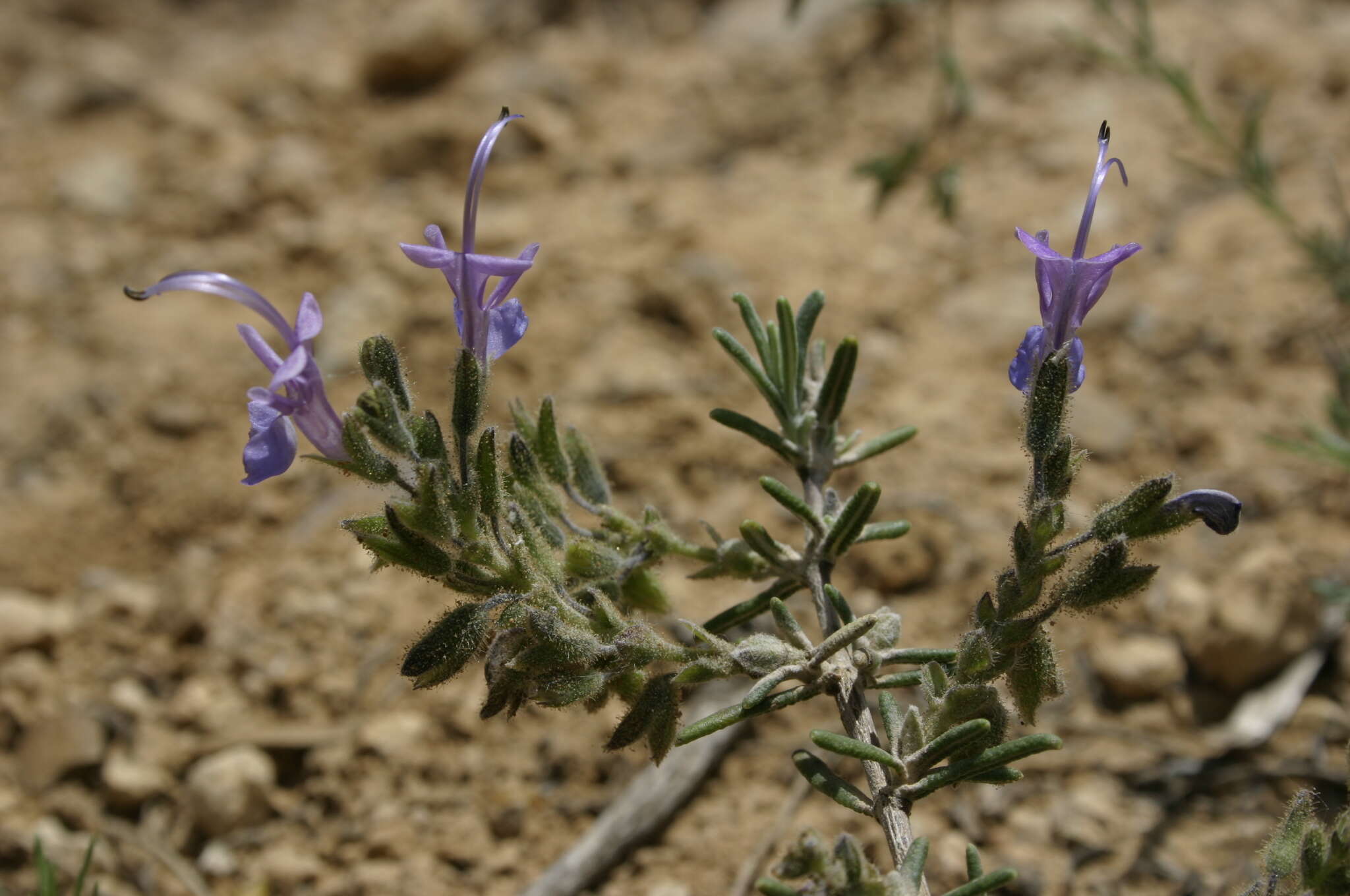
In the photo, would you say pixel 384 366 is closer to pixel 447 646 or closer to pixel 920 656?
pixel 447 646

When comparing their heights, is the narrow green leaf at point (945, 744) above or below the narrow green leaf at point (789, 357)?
below

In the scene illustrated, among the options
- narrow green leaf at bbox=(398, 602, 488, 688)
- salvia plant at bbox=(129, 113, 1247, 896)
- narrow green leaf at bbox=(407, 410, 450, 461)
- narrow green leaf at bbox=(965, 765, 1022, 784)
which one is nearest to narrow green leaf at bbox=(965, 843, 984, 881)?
salvia plant at bbox=(129, 113, 1247, 896)

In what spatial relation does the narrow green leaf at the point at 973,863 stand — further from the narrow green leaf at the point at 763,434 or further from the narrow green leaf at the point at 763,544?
the narrow green leaf at the point at 763,434

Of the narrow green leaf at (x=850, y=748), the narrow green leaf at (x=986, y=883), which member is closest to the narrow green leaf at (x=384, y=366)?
the narrow green leaf at (x=850, y=748)

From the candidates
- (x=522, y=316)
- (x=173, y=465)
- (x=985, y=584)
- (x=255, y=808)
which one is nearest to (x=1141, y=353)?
(x=985, y=584)

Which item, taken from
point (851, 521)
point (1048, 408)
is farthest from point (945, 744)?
point (1048, 408)

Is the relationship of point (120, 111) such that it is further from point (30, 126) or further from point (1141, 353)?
point (1141, 353)
